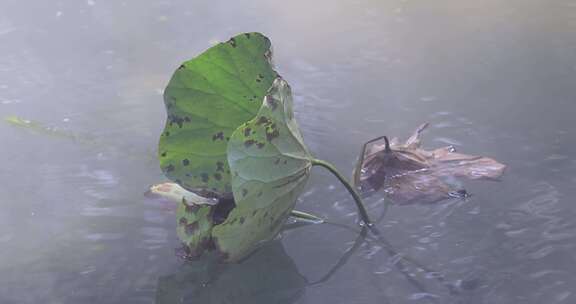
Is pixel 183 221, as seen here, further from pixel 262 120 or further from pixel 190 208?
pixel 262 120

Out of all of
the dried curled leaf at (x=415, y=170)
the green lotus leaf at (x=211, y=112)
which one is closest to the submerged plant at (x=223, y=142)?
the green lotus leaf at (x=211, y=112)

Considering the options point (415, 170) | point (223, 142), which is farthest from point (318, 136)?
point (223, 142)

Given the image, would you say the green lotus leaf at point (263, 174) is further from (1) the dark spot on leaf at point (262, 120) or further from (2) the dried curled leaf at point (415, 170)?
(2) the dried curled leaf at point (415, 170)

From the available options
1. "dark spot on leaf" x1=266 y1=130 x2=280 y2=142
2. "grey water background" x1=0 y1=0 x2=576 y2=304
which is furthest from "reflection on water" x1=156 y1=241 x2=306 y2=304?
"dark spot on leaf" x1=266 y1=130 x2=280 y2=142

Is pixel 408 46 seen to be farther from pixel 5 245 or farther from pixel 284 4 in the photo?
pixel 5 245

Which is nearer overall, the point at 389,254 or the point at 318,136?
the point at 389,254
